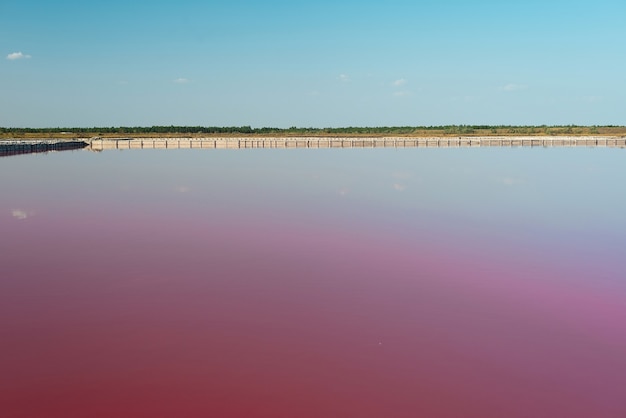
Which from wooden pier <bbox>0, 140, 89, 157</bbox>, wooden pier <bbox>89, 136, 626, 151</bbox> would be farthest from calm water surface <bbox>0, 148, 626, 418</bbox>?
wooden pier <bbox>89, 136, 626, 151</bbox>

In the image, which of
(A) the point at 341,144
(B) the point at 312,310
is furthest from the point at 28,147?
(B) the point at 312,310

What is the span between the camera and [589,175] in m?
26.2

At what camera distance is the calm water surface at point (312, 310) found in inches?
215

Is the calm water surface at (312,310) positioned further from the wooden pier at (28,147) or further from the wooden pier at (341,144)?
the wooden pier at (341,144)

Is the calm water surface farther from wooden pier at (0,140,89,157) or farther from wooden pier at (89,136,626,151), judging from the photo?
wooden pier at (89,136,626,151)

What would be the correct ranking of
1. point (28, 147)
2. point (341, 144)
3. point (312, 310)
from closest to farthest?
point (312, 310), point (28, 147), point (341, 144)

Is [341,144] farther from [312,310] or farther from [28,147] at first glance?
[312,310]

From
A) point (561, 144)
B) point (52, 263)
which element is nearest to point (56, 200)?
point (52, 263)

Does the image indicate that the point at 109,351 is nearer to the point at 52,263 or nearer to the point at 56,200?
the point at 52,263

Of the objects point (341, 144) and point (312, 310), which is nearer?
point (312, 310)

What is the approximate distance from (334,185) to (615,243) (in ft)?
37.3

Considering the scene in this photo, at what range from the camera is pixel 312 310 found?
25.1 feet

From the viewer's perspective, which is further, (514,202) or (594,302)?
(514,202)

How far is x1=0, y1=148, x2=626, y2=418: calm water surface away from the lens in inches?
215
